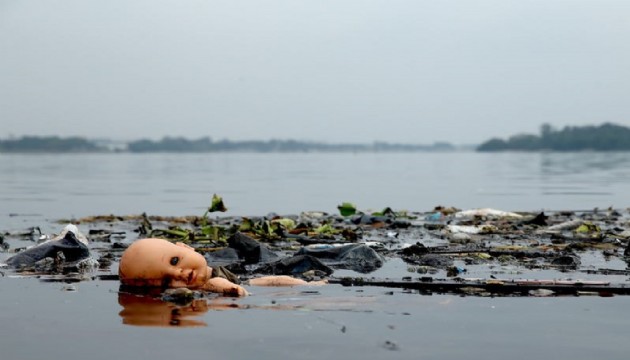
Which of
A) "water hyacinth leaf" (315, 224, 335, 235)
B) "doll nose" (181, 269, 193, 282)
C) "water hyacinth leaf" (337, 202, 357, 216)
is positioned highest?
"doll nose" (181, 269, 193, 282)

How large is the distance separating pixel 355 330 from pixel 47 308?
2.49 meters

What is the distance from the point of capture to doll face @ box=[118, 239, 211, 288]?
740cm

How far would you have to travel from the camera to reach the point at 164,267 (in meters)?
7.39

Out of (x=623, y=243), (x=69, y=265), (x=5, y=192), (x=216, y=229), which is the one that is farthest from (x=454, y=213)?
(x=5, y=192)

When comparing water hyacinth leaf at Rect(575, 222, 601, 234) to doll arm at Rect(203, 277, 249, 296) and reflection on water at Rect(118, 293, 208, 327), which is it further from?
reflection on water at Rect(118, 293, 208, 327)

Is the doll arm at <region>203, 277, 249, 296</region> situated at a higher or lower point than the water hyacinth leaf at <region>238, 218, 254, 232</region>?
higher

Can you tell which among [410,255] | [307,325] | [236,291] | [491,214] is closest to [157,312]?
[236,291]

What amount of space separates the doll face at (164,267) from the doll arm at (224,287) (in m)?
0.18

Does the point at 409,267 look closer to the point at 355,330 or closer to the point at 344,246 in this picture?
the point at 344,246

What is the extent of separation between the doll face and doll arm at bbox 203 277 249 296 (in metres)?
0.18

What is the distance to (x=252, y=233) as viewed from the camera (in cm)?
1266

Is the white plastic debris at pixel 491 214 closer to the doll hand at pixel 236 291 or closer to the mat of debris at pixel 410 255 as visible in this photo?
the mat of debris at pixel 410 255

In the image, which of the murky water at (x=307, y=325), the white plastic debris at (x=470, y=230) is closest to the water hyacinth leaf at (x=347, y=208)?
the white plastic debris at (x=470, y=230)

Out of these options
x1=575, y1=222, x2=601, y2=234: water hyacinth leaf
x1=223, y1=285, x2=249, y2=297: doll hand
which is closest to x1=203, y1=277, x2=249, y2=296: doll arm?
x1=223, y1=285, x2=249, y2=297: doll hand
